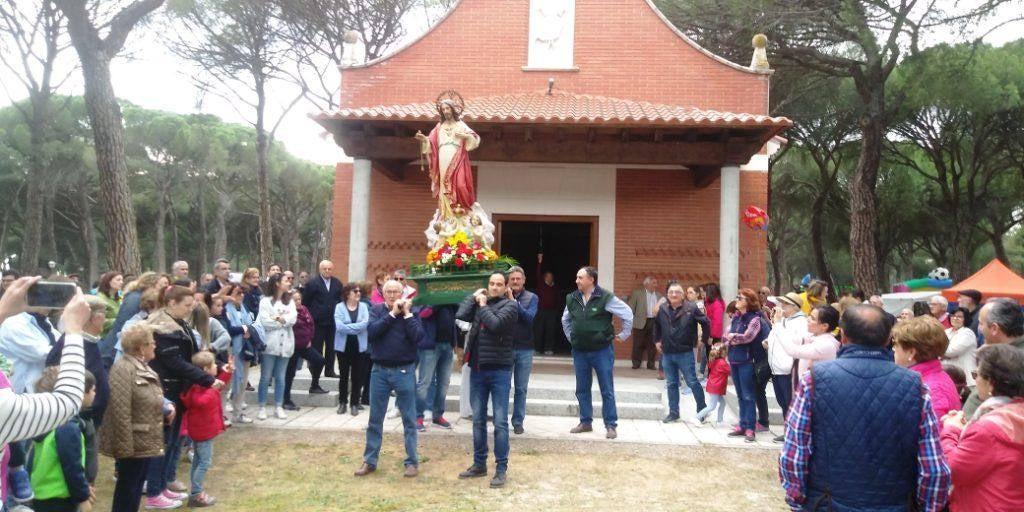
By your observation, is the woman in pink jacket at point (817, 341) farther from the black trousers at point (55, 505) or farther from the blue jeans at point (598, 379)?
the black trousers at point (55, 505)

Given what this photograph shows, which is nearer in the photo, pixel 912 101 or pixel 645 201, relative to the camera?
pixel 645 201

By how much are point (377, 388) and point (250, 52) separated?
15.9m

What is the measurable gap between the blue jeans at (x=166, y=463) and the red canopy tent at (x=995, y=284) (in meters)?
12.6

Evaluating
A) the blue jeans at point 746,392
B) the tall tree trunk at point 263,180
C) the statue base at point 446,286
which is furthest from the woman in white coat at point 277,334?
the tall tree trunk at point 263,180

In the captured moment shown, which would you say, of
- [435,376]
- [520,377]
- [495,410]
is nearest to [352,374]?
[435,376]

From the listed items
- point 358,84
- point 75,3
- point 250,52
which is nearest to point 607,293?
point 358,84

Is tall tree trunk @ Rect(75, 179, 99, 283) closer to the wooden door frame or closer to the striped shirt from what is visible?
the wooden door frame

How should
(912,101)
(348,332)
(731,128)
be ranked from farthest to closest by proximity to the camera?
1. (912,101)
2. (731,128)
3. (348,332)

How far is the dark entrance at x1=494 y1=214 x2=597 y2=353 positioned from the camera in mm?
12195

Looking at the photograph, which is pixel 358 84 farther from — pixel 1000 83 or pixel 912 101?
pixel 1000 83

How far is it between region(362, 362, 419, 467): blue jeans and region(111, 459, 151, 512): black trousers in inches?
72.8

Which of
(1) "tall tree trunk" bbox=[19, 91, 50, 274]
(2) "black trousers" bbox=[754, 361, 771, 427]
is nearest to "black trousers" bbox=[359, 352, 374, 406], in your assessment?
(2) "black trousers" bbox=[754, 361, 771, 427]

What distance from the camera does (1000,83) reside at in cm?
1848

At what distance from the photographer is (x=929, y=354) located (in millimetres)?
3396
